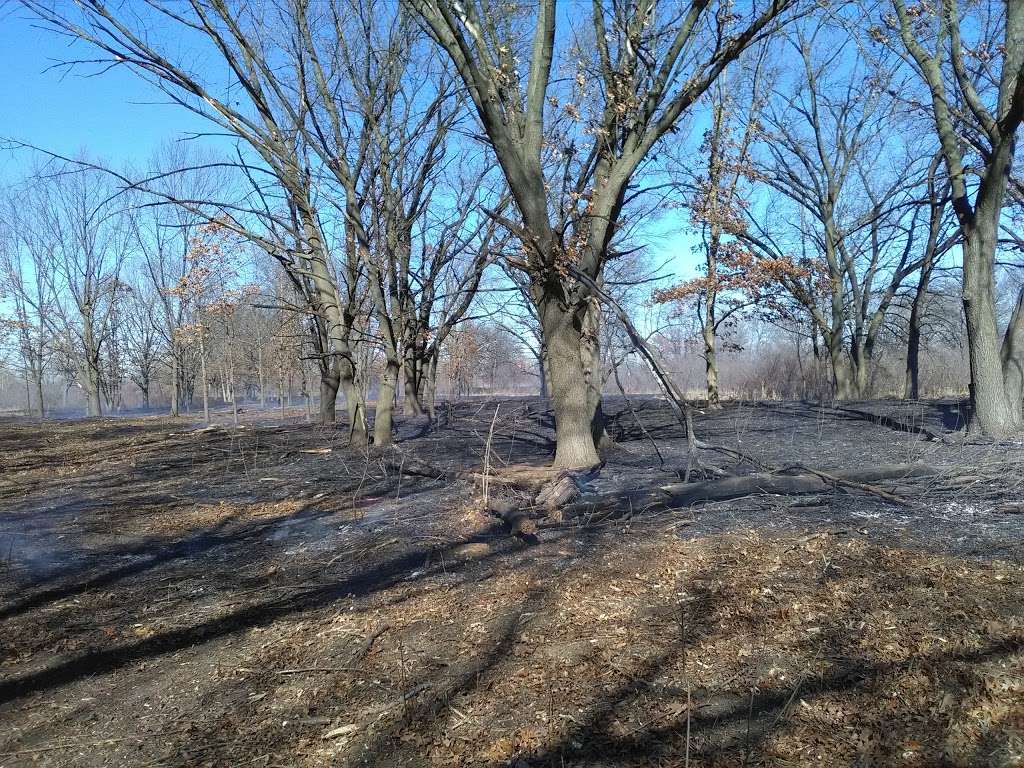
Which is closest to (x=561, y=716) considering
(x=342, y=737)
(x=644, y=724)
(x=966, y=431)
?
(x=644, y=724)

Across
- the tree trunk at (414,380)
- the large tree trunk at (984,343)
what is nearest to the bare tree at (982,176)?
the large tree trunk at (984,343)

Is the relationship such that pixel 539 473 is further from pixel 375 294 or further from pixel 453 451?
pixel 375 294

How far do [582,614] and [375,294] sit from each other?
740 cm

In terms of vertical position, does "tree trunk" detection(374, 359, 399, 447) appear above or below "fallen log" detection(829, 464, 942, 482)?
above

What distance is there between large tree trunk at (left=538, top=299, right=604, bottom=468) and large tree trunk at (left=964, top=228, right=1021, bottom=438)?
5.80 m

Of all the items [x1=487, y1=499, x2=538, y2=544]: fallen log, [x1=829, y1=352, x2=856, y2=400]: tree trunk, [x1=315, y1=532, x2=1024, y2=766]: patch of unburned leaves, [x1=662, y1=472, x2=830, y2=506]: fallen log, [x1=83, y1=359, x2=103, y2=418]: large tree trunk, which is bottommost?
[x1=315, y1=532, x2=1024, y2=766]: patch of unburned leaves

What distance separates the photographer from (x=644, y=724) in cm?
260

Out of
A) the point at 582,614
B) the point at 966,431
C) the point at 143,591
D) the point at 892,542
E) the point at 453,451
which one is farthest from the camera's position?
the point at 453,451

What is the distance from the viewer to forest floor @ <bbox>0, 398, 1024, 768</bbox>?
2.55 m

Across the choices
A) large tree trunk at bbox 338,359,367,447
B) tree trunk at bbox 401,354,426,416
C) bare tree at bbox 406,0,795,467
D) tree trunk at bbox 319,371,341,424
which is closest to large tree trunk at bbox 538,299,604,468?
bare tree at bbox 406,0,795,467

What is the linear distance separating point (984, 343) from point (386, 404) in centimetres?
867

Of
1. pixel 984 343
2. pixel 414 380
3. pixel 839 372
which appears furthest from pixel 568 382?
pixel 839 372

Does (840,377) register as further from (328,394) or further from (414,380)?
(328,394)

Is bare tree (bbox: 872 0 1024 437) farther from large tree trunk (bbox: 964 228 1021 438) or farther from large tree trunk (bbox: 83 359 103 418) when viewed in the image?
large tree trunk (bbox: 83 359 103 418)
